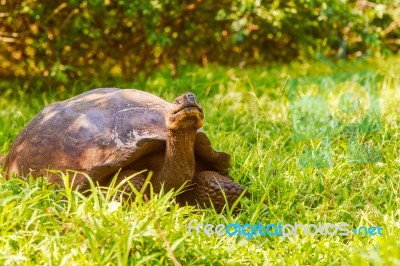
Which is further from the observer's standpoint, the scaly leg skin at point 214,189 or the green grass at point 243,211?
the scaly leg skin at point 214,189

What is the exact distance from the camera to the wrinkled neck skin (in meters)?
2.68

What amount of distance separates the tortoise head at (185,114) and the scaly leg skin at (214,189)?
1.16 feet

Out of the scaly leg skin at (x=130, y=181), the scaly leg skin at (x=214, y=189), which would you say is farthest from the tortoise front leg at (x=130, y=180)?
the scaly leg skin at (x=214, y=189)

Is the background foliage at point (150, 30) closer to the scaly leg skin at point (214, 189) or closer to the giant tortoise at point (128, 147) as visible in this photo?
the giant tortoise at point (128, 147)

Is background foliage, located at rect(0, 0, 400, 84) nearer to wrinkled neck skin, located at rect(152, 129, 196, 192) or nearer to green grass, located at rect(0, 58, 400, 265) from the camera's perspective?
green grass, located at rect(0, 58, 400, 265)

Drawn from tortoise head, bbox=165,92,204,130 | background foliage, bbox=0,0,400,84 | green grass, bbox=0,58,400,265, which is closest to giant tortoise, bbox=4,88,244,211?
tortoise head, bbox=165,92,204,130

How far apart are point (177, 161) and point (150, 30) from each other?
2.80 m

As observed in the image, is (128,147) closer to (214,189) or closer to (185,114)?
(185,114)

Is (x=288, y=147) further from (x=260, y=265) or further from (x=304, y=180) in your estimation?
(x=260, y=265)

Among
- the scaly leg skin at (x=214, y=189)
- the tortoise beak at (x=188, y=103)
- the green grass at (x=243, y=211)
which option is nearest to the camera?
the green grass at (x=243, y=211)

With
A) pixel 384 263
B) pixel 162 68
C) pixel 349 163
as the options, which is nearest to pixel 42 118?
pixel 349 163

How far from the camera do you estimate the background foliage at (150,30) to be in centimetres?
528

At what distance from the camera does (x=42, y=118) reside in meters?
3.14

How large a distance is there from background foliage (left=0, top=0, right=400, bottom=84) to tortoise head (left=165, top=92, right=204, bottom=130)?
2.49m
